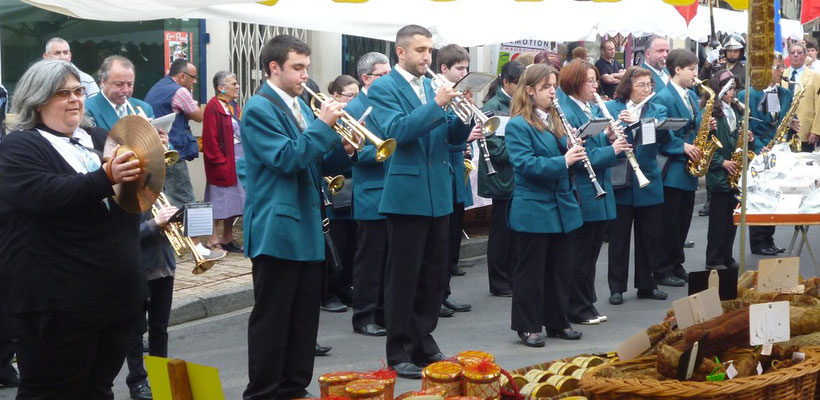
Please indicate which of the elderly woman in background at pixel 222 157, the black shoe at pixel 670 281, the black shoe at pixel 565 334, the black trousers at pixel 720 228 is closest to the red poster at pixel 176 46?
the elderly woman in background at pixel 222 157

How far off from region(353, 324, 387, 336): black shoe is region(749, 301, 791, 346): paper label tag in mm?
4092

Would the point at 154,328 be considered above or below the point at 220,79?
below

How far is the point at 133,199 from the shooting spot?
405cm

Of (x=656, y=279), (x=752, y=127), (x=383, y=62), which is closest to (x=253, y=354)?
(x=383, y=62)

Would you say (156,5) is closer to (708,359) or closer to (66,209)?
(66,209)

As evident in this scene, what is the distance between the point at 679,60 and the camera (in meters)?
9.38

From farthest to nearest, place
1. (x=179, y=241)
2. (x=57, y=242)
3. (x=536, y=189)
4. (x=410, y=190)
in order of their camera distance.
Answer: (x=536, y=189) → (x=410, y=190) → (x=179, y=241) → (x=57, y=242)

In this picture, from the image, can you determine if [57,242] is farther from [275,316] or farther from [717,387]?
[717,387]

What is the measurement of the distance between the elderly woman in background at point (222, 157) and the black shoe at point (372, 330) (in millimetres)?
3111

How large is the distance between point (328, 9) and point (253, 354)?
14.7 feet

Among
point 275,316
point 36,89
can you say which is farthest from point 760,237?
point 36,89

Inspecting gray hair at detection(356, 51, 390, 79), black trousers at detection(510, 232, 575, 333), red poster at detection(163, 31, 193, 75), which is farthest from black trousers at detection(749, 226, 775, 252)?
red poster at detection(163, 31, 193, 75)

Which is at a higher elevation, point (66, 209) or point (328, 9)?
point (328, 9)

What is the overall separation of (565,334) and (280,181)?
3.06 m
